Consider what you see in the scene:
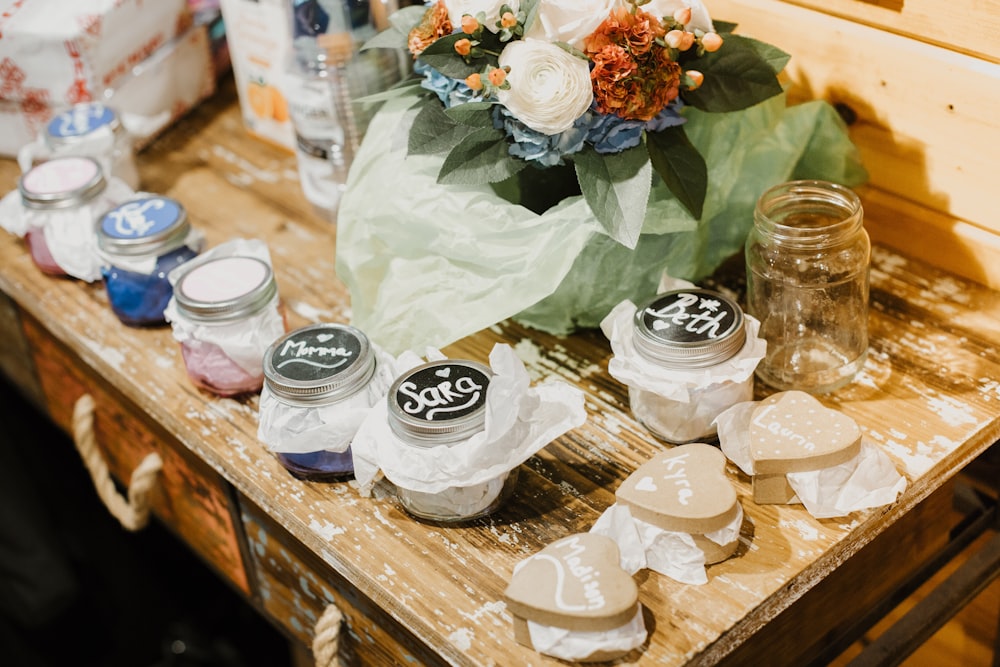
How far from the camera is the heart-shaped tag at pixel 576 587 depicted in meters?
0.78

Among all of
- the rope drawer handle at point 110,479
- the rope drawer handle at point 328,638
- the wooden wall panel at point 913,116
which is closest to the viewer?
the rope drawer handle at point 328,638

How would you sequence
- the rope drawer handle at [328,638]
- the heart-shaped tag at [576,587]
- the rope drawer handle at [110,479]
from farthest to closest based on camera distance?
the rope drawer handle at [110,479] → the rope drawer handle at [328,638] → the heart-shaped tag at [576,587]

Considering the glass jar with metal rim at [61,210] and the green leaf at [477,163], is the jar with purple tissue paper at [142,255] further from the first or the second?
the green leaf at [477,163]

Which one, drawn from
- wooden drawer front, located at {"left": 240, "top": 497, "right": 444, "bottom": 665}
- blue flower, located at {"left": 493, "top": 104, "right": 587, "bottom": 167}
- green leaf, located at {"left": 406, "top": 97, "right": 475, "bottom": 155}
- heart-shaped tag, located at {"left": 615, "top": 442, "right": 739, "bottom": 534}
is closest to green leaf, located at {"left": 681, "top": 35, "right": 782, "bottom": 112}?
blue flower, located at {"left": 493, "top": 104, "right": 587, "bottom": 167}

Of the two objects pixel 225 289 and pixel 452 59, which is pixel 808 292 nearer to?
pixel 452 59

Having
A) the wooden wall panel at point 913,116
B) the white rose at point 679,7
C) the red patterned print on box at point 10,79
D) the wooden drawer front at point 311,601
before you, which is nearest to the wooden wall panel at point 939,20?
the wooden wall panel at point 913,116

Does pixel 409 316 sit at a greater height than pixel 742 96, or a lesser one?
lesser

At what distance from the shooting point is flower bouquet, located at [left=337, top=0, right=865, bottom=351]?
38.1 inches

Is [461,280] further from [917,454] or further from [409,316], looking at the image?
[917,454]

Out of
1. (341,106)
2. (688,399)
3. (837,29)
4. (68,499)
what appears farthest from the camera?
(68,499)

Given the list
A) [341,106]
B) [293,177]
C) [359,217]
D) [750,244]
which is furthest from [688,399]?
[293,177]

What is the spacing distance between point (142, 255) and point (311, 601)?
430 mm

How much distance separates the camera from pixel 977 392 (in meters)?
1.03

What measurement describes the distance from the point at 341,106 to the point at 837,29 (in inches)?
23.2
